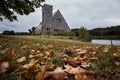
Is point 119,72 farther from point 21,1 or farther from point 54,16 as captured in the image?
point 54,16

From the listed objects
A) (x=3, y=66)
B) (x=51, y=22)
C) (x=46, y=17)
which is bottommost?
(x=3, y=66)

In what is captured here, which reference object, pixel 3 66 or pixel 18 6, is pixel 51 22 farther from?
pixel 3 66

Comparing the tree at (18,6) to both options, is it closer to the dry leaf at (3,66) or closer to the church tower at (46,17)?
the dry leaf at (3,66)

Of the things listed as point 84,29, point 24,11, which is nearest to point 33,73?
point 24,11

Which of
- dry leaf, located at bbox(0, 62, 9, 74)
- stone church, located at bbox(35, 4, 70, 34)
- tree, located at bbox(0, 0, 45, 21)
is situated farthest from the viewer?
stone church, located at bbox(35, 4, 70, 34)

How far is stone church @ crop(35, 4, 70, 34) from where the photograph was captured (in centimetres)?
6412

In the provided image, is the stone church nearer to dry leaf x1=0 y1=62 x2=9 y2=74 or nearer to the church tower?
the church tower

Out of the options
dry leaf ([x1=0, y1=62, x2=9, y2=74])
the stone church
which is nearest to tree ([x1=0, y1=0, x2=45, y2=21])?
dry leaf ([x1=0, y1=62, x2=9, y2=74])

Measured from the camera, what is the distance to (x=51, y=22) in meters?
65.6

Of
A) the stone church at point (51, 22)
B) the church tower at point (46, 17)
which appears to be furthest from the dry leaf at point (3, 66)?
the church tower at point (46, 17)

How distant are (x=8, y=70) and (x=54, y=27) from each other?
65.1 metres

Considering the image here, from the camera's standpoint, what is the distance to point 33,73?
1.97 m

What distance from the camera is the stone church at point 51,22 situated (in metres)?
64.1

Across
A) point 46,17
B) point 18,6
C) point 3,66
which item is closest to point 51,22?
point 46,17
